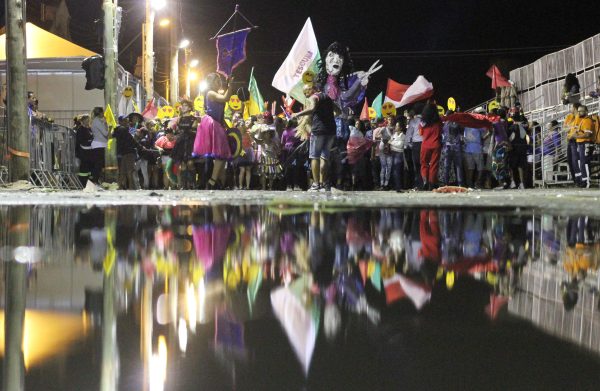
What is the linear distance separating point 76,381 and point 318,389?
1.66ft

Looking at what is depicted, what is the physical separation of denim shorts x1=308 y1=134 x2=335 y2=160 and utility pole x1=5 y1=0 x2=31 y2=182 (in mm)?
5536

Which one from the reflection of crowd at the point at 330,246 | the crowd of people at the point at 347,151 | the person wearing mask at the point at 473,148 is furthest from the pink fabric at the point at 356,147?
the reflection of crowd at the point at 330,246

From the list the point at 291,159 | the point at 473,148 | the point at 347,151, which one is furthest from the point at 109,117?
the point at 473,148

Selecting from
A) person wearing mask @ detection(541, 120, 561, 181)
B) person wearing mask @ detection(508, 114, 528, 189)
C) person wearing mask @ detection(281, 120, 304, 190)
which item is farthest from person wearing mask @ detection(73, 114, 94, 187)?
person wearing mask @ detection(541, 120, 561, 181)

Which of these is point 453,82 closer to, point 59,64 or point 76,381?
point 59,64

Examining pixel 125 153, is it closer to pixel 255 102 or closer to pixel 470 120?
pixel 470 120

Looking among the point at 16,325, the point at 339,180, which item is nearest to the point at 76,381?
the point at 16,325

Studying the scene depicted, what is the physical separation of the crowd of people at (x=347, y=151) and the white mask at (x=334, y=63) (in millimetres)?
1224

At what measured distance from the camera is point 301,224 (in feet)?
19.6

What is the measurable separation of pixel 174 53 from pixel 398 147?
34.6 meters

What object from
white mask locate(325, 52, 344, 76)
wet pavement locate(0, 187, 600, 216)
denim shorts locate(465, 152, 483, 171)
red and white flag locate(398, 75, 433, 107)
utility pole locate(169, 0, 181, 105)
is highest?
utility pole locate(169, 0, 181, 105)

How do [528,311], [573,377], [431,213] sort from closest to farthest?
[573,377] → [528,311] → [431,213]

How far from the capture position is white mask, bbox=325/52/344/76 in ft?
50.1

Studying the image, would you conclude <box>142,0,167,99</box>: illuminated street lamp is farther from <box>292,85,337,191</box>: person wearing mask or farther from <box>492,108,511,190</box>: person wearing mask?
<box>292,85,337,191</box>: person wearing mask
